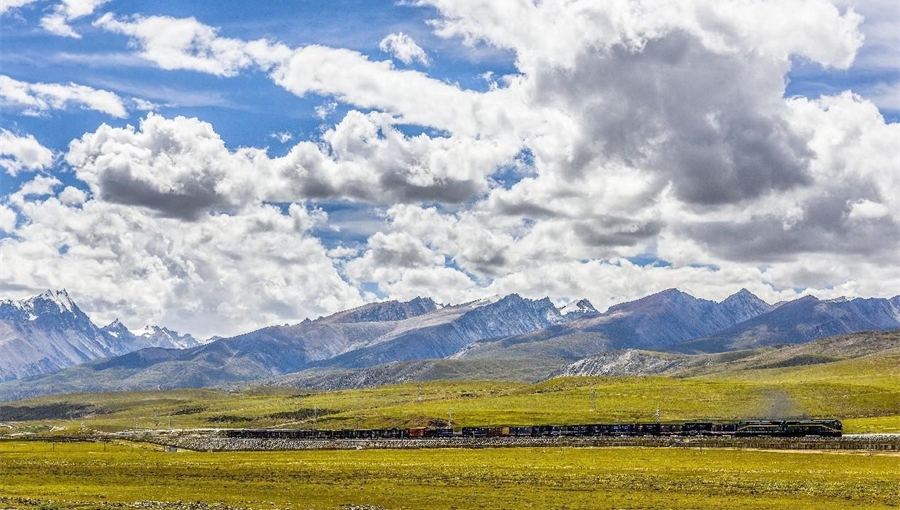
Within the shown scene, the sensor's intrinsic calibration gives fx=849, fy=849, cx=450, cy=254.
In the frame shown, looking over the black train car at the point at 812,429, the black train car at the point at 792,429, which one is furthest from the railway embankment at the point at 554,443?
the black train car at the point at 792,429

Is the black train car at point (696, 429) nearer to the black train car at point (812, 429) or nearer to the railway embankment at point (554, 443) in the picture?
the railway embankment at point (554, 443)

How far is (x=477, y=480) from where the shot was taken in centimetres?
9562

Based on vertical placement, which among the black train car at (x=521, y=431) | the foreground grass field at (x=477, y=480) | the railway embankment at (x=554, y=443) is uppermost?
the foreground grass field at (x=477, y=480)

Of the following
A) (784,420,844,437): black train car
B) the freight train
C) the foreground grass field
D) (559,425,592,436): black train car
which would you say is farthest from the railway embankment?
the foreground grass field

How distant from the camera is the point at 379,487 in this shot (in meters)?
90.6

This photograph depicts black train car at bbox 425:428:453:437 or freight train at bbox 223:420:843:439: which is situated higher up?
freight train at bbox 223:420:843:439

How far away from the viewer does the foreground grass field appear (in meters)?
77.1

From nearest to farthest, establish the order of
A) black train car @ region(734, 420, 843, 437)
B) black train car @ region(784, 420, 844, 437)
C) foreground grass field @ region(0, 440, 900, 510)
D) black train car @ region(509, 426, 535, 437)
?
foreground grass field @ region(0, 440, 900, 510) < black train car @ region(784, 420, 844, 437) < black train car @ region(734, 420, 843, 437) < black train car @ region(509, 426, 535, 437)

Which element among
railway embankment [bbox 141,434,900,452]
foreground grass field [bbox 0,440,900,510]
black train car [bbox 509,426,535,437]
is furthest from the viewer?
black train car [bbox 509,426,535,437]

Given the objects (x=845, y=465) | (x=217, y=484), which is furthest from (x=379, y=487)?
(x=845, y=465)

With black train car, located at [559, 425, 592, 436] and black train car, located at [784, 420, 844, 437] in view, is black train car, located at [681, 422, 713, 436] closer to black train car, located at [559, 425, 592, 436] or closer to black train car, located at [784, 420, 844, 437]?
black train car, located at [784, 420, 844, 437]

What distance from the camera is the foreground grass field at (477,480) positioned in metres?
77.1

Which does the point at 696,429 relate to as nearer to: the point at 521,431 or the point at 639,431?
the point at 639,431

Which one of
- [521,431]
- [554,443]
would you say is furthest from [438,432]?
[554,443]
